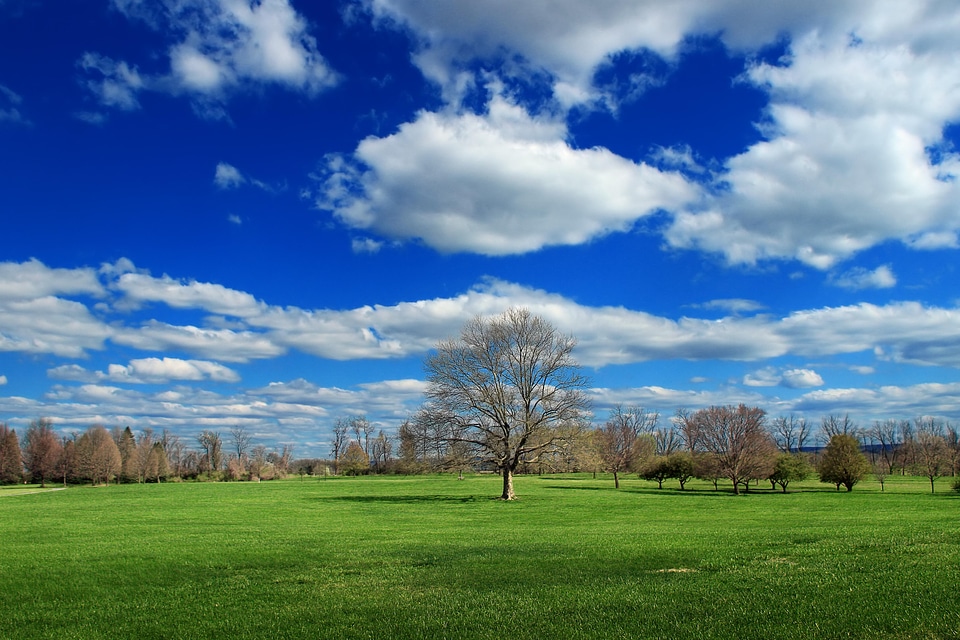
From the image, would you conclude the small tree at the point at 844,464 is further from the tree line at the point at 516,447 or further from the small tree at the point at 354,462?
the small tree at the point at 354,462

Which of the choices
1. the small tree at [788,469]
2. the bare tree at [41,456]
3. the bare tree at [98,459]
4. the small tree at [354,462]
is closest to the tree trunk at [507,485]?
the small tree at [788,469]

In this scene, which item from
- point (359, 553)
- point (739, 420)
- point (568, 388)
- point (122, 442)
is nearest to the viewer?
point (359, 553)

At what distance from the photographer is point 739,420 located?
72.0 metres

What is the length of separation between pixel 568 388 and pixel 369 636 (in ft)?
128

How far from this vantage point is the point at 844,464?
227ft

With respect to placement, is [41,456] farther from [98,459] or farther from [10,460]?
[98,459]

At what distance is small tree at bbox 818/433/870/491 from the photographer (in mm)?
68938

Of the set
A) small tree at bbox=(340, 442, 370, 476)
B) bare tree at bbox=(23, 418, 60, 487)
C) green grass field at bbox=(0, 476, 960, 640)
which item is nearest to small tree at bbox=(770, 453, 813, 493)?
green grass field at bbox=(0, 476, 960, 640)

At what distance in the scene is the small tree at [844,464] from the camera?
68938 millimetres

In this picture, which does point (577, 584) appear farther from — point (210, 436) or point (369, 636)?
point (210, 436)

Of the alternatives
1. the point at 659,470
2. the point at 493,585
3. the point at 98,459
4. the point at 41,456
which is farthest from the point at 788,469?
the point at 41,456

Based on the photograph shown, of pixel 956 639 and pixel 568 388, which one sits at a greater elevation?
pixel 568 388

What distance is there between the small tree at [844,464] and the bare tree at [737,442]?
5869 mm

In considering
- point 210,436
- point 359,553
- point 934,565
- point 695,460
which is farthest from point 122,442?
point 934,565
